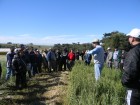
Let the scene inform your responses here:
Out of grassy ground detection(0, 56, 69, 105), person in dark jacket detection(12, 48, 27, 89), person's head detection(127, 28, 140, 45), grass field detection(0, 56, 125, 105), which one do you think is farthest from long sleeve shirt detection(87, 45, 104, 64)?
person's head detection(127, 28, 140, 45)

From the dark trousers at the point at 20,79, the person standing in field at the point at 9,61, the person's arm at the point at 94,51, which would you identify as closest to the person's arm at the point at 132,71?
the person's arm at the point at 94,51

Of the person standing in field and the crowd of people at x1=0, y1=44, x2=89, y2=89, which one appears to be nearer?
the crowd of people at x1=0, y1=44, x2=89, y2=89

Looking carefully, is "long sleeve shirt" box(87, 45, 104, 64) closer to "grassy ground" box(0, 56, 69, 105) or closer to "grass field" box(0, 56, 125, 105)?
"grass field" box(0, 56, 125, 105)

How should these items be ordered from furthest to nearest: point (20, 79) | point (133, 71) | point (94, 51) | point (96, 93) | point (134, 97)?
point (20, 79) → point (94, 51) → point (96, 93) → point (134, 97) → point (133, 71)

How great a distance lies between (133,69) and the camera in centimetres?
481

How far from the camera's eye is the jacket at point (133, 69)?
4.80m

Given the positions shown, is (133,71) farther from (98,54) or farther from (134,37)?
(98,54)

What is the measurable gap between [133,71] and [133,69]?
0.10 ft

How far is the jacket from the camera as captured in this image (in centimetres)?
480

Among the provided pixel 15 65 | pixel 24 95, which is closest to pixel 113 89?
pixel 24 95

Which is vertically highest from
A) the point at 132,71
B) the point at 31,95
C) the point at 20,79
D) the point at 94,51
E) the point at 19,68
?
the point at 94,51

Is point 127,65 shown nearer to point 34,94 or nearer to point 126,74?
point 126,74

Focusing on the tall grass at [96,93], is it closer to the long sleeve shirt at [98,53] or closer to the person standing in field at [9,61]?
the long sleeve shirt at [98,53]

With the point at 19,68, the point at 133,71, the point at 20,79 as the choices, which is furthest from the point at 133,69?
the point at 20,79
